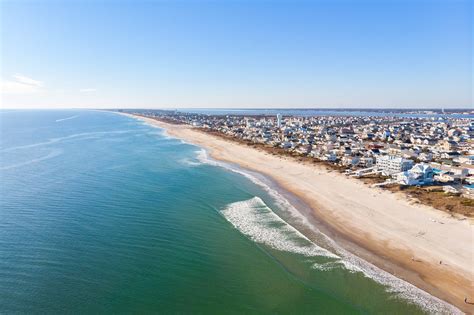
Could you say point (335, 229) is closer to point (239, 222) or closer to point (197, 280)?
point (239, 222)

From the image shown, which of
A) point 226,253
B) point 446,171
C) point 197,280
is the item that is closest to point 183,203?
point 226,253

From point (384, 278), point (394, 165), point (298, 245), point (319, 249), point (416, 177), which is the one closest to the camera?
point (384, 278)

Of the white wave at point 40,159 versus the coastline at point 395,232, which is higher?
the white wave at point 40,159

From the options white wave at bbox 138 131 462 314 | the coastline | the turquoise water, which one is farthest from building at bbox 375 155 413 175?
white wave at bbox 138 131 462 314

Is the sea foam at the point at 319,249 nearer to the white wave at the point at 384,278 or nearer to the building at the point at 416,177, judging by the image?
the white wave at the point at 384,278

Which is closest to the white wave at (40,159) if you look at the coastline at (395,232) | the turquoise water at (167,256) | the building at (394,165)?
the turquoise water at (167,256)

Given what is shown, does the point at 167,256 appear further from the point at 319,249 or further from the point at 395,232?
the point at 395,232

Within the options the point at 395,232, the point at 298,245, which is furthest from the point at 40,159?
the point at 395,232
